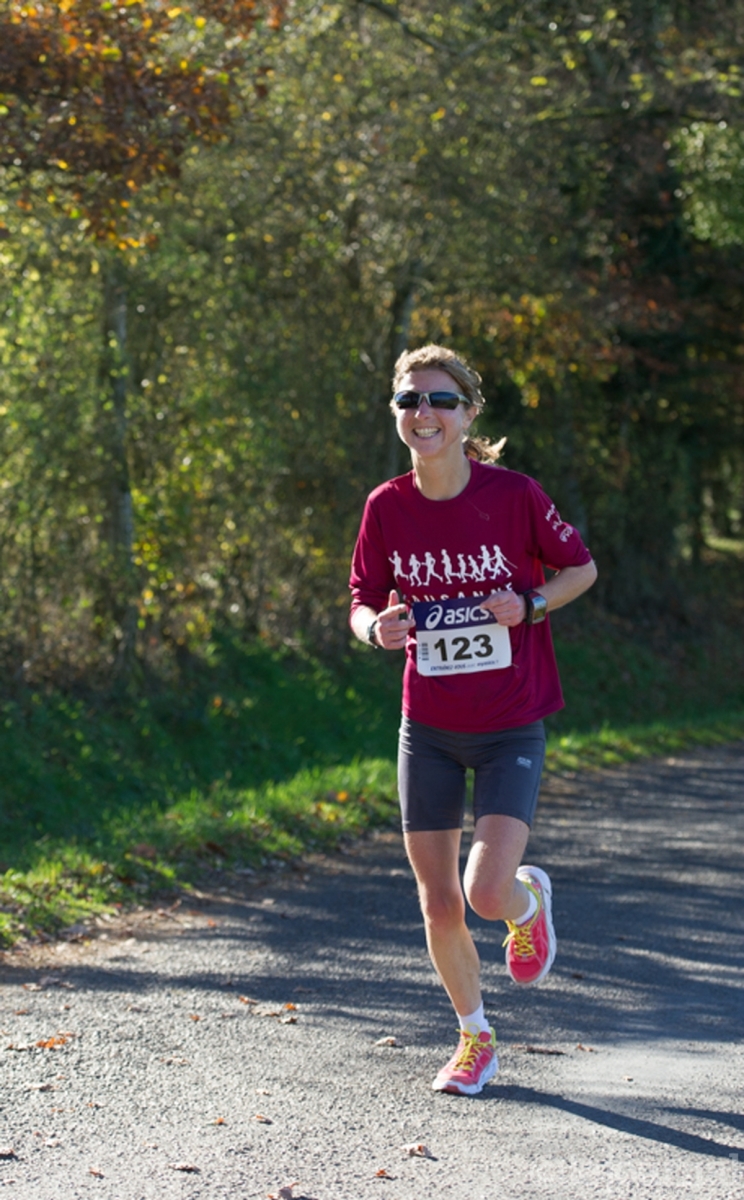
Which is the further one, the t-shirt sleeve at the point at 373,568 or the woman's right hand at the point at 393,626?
the t-shirt sleeve at the point at 373,568

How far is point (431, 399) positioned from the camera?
496cm

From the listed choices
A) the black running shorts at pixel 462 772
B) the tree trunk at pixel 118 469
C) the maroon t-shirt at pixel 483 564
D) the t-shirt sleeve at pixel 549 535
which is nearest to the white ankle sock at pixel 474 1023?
the black running shorts at pixel 462 772

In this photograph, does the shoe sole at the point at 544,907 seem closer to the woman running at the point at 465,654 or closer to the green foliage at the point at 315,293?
the woman running at the point at 465,654

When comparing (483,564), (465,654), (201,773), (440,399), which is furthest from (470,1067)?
(201,773)

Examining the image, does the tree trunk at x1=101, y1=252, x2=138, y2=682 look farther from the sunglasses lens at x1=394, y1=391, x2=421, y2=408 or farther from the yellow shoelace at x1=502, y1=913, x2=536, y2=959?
the yellow shoelace at x1=502, y1=913, x2=536, y2=959

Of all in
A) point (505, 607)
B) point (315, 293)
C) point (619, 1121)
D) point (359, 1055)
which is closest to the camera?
point (619, 1121)

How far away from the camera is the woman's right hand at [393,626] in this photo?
15.8 ft

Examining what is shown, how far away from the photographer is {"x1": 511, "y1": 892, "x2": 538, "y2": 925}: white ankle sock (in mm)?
5138

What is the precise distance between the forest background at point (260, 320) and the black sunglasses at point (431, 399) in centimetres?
359

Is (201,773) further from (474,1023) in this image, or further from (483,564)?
(483,564)

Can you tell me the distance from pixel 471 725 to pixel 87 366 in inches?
303

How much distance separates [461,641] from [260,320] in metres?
9.85

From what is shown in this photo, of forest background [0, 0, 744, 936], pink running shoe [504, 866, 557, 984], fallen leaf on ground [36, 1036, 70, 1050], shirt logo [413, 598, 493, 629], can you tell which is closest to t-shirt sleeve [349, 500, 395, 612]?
shirt logo [413, 598, 493, 629]

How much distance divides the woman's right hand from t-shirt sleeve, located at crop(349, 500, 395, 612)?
0.95 feet
